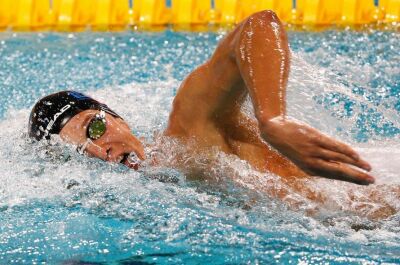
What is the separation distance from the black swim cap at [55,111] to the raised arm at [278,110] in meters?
0.79

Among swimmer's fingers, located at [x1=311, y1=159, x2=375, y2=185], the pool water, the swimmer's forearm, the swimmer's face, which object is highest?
the swimmer's forearm

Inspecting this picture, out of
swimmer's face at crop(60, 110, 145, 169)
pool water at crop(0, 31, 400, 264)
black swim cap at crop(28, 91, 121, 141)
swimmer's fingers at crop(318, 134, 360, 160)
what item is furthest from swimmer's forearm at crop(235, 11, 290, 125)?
black swim cap at crop(28, 91, 121, 141)

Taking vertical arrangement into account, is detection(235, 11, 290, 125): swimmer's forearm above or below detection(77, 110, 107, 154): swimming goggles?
above

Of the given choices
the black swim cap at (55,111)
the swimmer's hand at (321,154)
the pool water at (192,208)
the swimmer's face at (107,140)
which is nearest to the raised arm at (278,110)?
the swimmer's hand at (321,154)

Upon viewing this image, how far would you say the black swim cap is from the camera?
256 cm

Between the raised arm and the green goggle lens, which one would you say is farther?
the green goggle lens

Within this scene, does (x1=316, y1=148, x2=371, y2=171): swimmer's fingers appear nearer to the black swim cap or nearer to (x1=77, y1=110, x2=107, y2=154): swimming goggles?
(x1=77, y1=110, x2=107, y2=154): swimming goggles

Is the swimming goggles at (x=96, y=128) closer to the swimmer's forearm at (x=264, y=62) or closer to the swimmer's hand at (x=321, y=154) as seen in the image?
the swimmer's forearm at (x=264, y=62)

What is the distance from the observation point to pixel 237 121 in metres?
2.37

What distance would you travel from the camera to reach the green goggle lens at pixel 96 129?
98.4 inches

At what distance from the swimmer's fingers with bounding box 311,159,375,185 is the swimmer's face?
95 cm

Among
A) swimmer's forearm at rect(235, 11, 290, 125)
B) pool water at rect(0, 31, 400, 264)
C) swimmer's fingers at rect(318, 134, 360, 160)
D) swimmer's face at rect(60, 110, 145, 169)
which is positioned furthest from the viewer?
swimmer's face at rect(60, 110, 145, 169)

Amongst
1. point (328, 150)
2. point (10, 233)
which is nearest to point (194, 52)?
point (10, 233)

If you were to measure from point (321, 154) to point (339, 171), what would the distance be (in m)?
0.06
